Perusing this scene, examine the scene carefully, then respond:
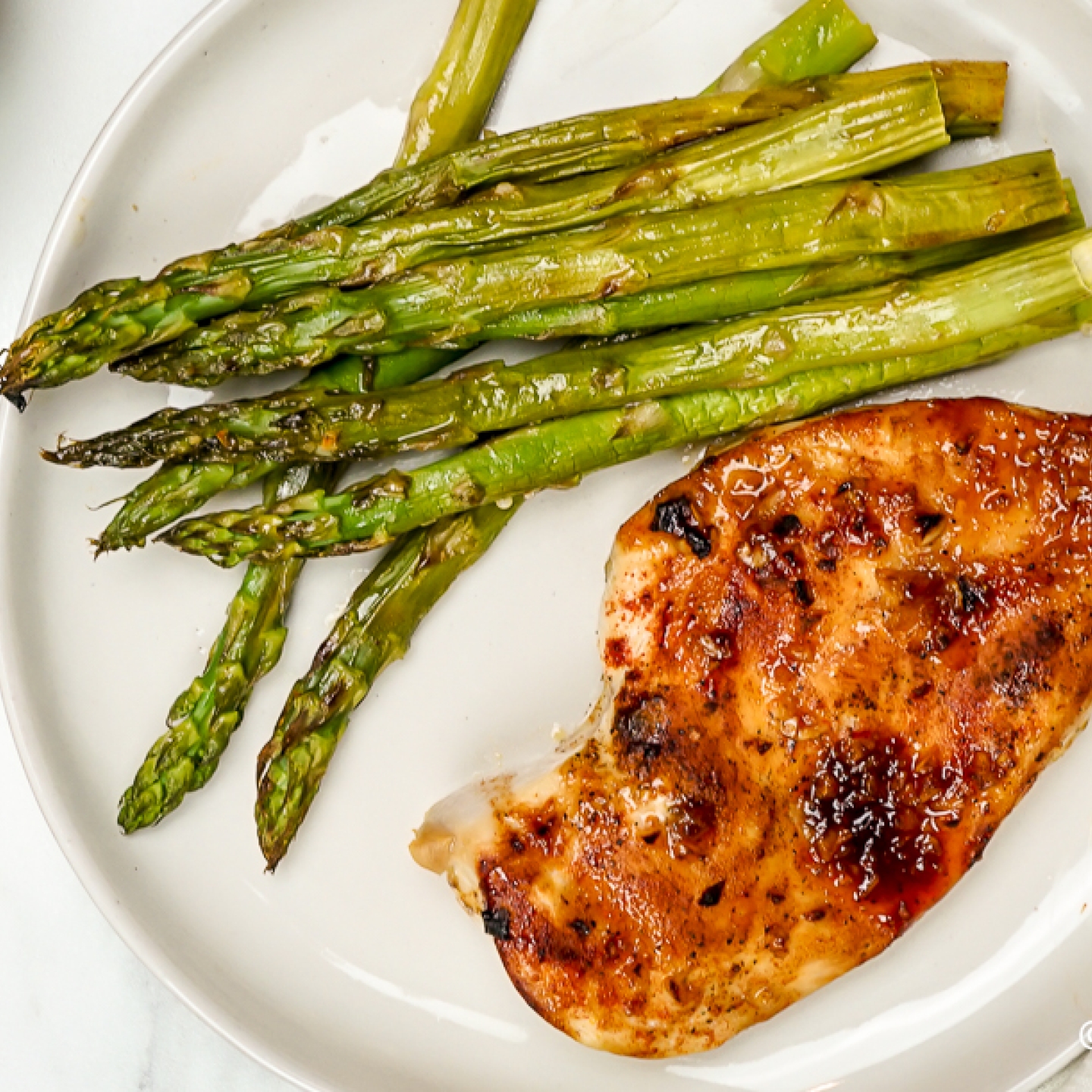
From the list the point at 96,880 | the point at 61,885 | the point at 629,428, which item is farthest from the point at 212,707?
the point at 629,428

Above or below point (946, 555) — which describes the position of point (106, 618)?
above

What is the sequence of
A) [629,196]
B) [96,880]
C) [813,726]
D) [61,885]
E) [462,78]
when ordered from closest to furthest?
[813,726] < [629,196] < [462,78] < [96,880] < [61,885]

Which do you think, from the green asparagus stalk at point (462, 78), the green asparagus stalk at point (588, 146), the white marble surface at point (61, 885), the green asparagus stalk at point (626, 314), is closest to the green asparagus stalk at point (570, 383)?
the green asparagus stalk at point (626, 314)

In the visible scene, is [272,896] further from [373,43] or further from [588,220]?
[373,43]

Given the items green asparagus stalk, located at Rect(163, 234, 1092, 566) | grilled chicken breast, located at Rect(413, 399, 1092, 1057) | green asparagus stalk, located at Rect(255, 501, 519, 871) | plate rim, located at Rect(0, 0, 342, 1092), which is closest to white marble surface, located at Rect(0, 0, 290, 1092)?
plate rim, located at Rect(0, 0, 342, 1092)

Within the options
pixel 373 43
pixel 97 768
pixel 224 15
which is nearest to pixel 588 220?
pixel 373 43

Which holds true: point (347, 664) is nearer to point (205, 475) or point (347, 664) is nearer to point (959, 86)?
point (205, 475)

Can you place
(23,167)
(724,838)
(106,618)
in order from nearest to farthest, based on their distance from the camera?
(724,838), (106,618), (23,167)

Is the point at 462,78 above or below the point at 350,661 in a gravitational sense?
above
